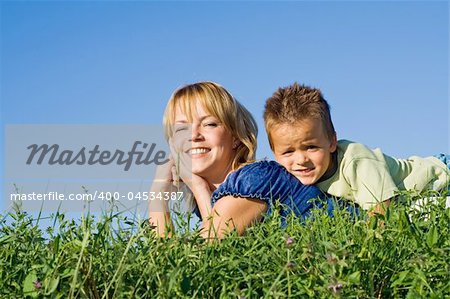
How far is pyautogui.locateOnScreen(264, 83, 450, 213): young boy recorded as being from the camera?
5.02 metres

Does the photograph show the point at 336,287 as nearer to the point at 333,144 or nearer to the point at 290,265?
the point at 290,265

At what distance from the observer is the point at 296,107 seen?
5270mm

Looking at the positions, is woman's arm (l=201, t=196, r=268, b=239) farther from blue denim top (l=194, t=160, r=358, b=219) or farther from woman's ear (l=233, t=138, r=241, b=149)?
woman's ear (l=233, t=138, r=241, b=149)

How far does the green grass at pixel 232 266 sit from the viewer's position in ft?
8.31

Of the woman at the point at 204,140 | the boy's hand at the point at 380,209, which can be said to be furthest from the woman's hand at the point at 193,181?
the boy's hand at the point at 380,209

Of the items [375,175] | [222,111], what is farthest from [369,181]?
[222,111]

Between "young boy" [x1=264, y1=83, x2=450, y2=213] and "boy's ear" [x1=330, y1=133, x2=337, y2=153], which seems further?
"boy's ear" [x1=330, y1=133, x2=337, y2=153]

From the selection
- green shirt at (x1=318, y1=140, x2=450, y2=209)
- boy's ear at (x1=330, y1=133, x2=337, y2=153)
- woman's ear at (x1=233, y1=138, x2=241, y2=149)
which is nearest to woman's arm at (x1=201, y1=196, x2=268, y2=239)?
green shirt at (x1=318, y1=140, x2=450, y2=209)

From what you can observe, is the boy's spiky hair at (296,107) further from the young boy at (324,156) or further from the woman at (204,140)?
the woman at (204,140)

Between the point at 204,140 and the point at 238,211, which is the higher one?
the point at 204,140

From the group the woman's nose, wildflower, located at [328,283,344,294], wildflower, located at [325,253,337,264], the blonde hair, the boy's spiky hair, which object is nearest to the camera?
wildflower, located at [328,283,344,294]

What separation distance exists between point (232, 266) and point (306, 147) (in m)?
2.55

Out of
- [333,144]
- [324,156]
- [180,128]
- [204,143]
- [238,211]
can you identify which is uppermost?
[180,128]

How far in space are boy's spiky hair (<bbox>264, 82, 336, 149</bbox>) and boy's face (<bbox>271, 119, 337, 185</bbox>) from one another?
2.1 inches
